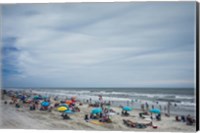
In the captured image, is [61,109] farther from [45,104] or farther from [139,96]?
[139,96]

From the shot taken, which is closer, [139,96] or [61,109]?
[139,96]

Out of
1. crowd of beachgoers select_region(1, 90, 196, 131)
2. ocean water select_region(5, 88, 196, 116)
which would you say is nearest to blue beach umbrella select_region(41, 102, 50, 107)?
crowd of beachgoers select_region(1, 90, 196, 131)

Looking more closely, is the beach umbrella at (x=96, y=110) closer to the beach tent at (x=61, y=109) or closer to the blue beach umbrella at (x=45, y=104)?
the beach tent at (x=61, y=109)

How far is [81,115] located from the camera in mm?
7781

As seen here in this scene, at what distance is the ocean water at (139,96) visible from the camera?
7242 mm

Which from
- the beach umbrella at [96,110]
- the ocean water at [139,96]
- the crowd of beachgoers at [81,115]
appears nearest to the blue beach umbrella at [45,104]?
the crowd of beachgoers at [81,115]

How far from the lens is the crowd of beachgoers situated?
7.44m

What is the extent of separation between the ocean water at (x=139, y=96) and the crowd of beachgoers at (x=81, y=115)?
93 mm

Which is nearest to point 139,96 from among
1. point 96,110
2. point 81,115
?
point 96,110

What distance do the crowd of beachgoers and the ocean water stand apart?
0.09m

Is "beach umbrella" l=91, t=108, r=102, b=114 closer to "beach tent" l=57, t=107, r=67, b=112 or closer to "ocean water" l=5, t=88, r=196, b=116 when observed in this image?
"ocean water" l=5, t=88, r=196, b=116

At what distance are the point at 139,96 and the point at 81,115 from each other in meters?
1.33

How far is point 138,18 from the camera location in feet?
24.7

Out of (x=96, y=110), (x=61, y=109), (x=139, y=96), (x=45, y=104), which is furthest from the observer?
(x=45, y=104)
